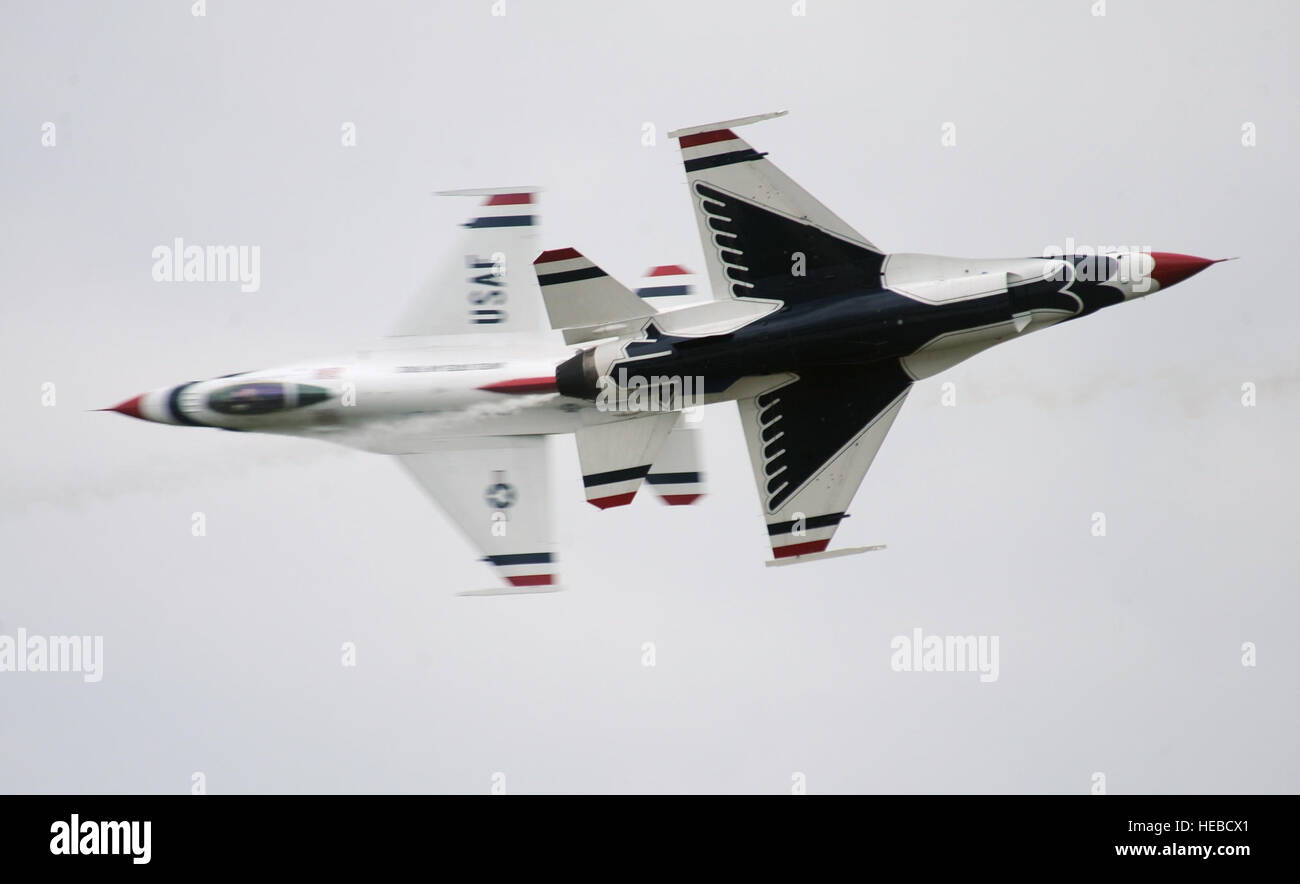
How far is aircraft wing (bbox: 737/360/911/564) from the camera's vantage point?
102ft

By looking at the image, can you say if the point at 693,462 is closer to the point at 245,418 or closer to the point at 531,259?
the point at 531,259

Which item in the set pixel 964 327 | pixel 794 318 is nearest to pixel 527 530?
pixel 794 318

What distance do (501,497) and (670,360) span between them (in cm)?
429

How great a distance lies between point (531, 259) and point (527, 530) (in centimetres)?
462

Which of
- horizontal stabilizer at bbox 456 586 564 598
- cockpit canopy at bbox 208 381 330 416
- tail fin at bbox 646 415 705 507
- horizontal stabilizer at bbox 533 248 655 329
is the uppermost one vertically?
horizontal stabilizer at bbox 533 248 655 329

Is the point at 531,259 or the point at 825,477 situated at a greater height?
the point at 531,259

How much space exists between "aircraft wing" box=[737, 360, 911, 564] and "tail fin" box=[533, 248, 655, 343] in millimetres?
2504

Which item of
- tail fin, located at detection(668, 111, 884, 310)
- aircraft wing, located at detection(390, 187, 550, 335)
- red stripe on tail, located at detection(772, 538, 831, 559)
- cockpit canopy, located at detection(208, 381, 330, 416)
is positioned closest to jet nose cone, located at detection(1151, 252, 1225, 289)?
tail fin, located at detection(668, 111, 884, 310)

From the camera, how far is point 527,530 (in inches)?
1277

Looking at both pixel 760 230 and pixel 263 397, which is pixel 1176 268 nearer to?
pixel 760 230

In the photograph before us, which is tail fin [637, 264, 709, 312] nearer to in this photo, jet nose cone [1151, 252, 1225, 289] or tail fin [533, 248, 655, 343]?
tail fin [533, 248, 655, 343]

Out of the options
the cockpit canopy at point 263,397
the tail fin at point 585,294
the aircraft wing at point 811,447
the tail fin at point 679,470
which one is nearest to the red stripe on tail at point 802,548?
the aircraft wing at point 811,447

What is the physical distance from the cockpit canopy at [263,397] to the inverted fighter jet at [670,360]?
33mm

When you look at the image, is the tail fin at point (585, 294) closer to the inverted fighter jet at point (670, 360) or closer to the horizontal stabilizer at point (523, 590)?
the inverted fighter jet at point (670, 360)
